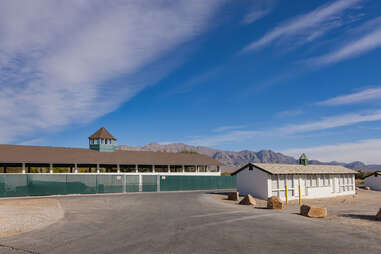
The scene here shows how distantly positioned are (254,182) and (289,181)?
4.03 m

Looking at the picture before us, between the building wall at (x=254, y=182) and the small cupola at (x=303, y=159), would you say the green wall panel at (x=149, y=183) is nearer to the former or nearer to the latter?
the building wall at (x=254, y=182)

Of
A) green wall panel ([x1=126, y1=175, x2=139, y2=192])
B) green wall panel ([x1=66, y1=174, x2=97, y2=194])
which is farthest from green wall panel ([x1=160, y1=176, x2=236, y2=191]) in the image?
green wall panel ([x1=66, y1=174, x2=97, y2=194])

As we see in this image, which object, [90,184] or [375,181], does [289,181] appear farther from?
[375,181]

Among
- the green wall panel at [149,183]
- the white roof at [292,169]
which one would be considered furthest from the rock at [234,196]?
the green wall panel at [149,183]

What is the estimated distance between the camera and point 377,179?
57.6 metres

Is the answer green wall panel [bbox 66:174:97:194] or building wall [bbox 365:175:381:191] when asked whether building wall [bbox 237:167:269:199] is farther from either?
building wall [bbox 365:175:381:191]

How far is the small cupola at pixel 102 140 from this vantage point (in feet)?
175

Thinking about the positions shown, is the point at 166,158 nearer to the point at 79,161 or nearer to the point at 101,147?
the point at 101,147

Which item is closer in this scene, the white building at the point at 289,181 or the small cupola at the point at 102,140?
the white building at the point at 289,181

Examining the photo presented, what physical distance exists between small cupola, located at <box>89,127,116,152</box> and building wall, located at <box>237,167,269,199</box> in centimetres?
2365

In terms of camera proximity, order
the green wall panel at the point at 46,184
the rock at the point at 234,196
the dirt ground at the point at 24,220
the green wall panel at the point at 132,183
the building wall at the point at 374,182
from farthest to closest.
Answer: the building wall at the point at 374,182 < the green wall panel at the point at 132,183 < the green wall panel at the point at 46,184 < the rock at the point at 234,196 < the dirt ground at the point at 24,220

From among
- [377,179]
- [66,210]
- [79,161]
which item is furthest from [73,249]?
[377,179]

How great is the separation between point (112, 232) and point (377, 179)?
2213 inches

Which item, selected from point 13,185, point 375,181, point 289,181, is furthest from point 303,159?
point 13,185
